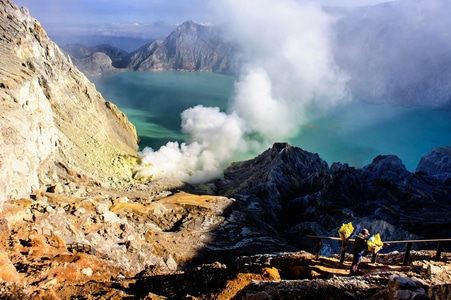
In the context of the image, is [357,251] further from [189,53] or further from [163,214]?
[189,53]

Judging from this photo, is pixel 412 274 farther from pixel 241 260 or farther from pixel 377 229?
pixel 377 229

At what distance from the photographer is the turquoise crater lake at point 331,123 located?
70250 millimetres

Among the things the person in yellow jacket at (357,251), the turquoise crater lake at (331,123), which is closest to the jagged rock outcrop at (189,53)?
the turquoise crater lake at (331,123)

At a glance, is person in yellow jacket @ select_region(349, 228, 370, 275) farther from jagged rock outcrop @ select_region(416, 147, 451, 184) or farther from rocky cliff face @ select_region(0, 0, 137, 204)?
jagged rock outcrop @ select_region(416, 147, 451, 184)

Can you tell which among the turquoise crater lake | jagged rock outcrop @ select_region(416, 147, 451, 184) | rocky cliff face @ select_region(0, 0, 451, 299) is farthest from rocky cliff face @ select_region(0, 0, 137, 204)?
jagged rock outcrop @ select_region(416, 147, 451, 184)

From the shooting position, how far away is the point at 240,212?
96.5 feet

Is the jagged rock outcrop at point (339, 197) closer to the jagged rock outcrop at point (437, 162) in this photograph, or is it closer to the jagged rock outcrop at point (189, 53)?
the jagged rock outcrop at point (437, 162)

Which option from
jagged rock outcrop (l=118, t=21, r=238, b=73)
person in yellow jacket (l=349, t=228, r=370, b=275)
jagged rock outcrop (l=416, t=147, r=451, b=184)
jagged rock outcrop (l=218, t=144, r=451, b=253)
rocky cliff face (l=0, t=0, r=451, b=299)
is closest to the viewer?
rocky cliff face (l=0, t=0, r=451, b=299)

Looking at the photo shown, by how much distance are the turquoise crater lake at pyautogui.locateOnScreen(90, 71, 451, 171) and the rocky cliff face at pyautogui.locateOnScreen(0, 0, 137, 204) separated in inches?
739

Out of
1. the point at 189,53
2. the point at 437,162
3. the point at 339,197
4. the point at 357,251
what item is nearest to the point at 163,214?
the point at 339,197

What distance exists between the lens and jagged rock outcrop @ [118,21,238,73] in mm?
170000

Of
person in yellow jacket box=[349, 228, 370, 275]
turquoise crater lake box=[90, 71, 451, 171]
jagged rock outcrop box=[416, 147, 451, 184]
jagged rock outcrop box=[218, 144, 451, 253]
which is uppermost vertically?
turquoise crater lake box=[90, 71, 451, 171]

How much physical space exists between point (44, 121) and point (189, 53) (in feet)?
512

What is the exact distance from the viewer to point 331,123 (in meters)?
89.3
